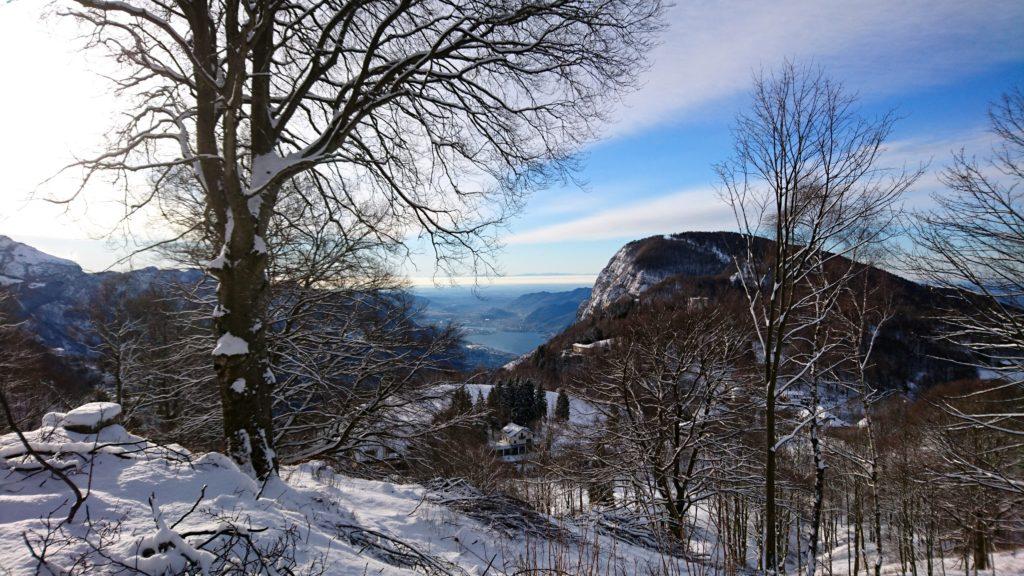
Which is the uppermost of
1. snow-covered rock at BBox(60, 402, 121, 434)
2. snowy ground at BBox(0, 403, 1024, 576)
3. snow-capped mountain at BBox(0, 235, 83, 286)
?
snow-capped mountain at BBox(0, 235, 83, 286)

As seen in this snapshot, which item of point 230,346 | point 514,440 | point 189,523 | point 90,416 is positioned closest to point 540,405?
point 514,440

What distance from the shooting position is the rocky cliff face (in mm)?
152125

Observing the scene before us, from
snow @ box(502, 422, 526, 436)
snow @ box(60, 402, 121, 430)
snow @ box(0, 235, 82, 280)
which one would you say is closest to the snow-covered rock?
snow @ box(60, 402, 121, 430)

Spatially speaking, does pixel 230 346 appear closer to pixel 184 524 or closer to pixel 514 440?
pixel 184 524

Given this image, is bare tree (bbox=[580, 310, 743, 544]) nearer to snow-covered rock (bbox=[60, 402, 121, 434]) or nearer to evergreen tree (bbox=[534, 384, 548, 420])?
snow-covered rock (bbox=[60, 402, 121, 434])

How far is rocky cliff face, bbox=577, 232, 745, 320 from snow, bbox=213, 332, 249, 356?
14392 centimetres

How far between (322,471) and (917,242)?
510 inches

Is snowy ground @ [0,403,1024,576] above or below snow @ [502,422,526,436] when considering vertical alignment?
above

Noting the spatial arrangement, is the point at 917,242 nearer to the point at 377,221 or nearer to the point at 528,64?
the point at 528,64

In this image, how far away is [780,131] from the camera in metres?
5.35

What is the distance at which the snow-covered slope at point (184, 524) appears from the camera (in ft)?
5.85

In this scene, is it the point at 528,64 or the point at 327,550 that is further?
the point at 528,64

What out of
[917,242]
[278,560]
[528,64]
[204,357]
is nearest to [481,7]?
[528,64]

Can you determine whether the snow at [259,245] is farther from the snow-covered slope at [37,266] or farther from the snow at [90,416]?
the snow-covered slope at [37,266]
